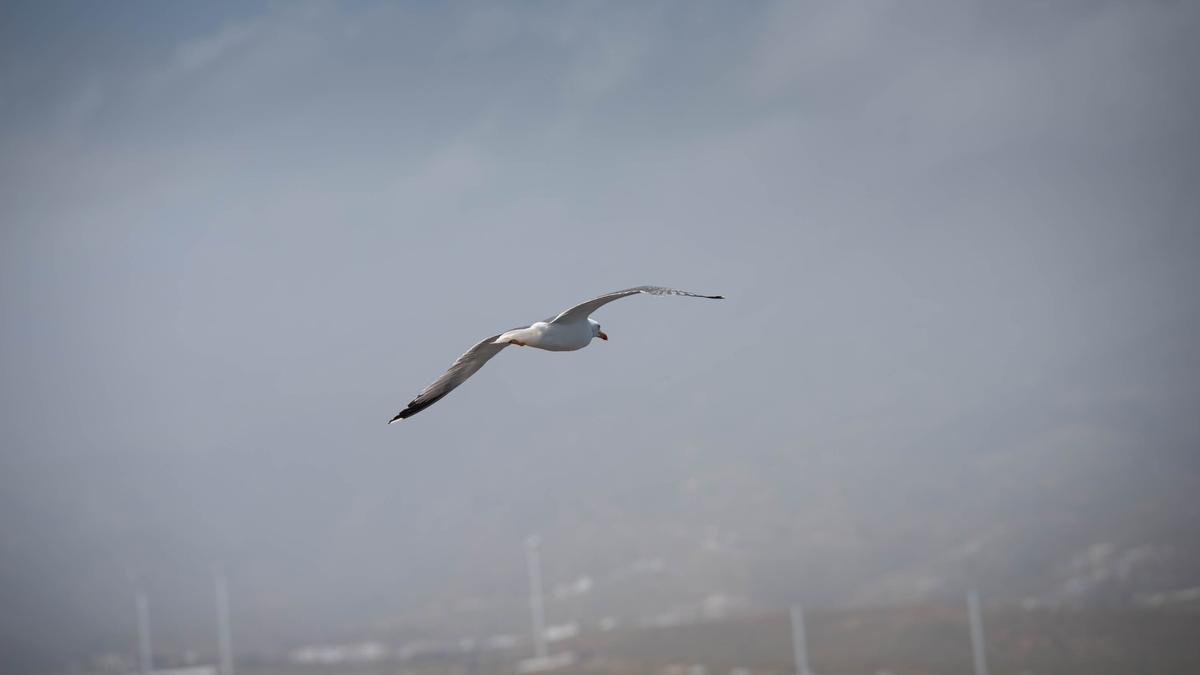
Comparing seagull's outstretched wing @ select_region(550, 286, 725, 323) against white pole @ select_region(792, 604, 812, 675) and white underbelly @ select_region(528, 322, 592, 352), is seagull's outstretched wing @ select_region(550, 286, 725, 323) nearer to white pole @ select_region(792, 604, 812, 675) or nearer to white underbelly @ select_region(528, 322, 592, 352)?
white underbelly @ select_region(528, 322, 592, 352)

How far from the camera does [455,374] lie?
29.6 meters

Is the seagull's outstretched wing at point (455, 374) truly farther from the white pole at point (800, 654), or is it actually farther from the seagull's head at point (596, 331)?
the white pole at point (800, 654)

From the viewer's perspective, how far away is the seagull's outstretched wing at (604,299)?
2675 centimetres

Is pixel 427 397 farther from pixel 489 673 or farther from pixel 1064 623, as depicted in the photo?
pixel 1064 623

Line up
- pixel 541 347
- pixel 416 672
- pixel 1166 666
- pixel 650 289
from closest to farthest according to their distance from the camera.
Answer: pixel 650 289
pixel 541 347
pixel 1166 666
pixel 416 672

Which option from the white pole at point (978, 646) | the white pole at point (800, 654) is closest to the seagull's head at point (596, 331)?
the white pole at point (800, 654)

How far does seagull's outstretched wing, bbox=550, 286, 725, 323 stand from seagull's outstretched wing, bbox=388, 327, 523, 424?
1480 millimetres

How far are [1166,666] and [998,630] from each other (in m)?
32.3

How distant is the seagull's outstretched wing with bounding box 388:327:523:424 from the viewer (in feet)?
94.7

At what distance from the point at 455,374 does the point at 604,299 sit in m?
4.08

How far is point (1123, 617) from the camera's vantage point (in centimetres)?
19562

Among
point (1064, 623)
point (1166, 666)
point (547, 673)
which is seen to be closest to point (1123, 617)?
point (1064, 623)

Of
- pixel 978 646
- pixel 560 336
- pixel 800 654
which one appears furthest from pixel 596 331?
pixel 978 646

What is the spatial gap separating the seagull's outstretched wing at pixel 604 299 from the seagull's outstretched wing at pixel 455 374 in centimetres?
148
